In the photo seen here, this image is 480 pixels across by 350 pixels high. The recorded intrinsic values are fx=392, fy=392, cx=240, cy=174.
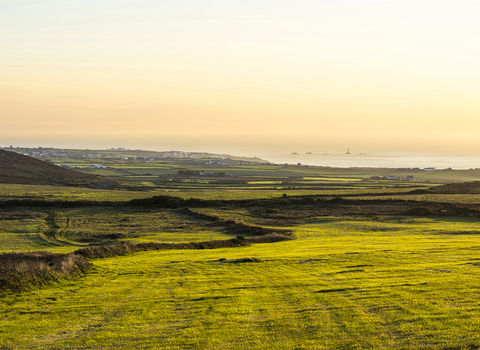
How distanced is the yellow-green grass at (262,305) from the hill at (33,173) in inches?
3825

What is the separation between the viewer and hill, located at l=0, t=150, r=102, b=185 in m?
109

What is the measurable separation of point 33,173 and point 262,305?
120 metres

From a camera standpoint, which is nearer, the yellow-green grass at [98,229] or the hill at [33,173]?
the yellow-green grass at [98,229]

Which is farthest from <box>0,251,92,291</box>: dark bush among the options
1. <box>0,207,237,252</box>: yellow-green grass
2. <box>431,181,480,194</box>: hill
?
<box>431,181,480,194</box>: hill

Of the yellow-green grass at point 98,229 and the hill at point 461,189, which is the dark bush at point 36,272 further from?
the hill at point 461,189

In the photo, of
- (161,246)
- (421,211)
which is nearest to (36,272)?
(161,246)

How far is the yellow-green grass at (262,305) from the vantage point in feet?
39.0

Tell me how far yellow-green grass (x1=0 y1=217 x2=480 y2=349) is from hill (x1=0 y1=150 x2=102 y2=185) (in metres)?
97.1

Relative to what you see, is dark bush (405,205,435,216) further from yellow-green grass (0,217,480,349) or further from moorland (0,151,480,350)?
yellow-green grass (0,217,480,349)

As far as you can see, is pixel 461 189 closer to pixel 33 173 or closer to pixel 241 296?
pixel 241 296

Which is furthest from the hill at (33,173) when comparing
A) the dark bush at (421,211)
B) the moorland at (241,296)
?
the dark bush at (421,211)

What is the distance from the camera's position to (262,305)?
15125 mm

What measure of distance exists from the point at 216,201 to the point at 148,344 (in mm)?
57785

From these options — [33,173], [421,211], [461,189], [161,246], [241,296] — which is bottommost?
[161,246]
